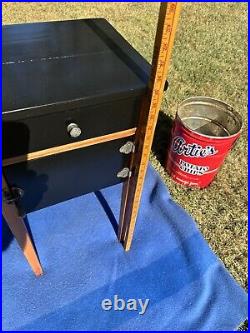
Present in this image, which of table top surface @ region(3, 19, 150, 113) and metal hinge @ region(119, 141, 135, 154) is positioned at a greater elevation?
table top surface @ region(3, 19, 150, 113)

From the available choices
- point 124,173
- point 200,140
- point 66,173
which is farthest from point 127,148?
Result: point 200,140

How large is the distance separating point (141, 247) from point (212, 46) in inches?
103

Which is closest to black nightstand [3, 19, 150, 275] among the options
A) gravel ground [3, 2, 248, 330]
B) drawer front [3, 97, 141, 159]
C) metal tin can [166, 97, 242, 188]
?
drawer front [3, 97, 141, 159]

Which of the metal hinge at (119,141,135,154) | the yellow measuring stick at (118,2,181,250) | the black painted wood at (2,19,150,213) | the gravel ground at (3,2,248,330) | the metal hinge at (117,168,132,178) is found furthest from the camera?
the gravel ground at (3,2,248,330)

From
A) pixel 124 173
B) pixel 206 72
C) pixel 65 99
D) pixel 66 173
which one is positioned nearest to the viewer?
pixel 65 99

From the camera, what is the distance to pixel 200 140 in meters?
1.83

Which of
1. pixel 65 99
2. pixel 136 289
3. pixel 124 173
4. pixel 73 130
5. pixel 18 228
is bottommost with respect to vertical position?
pixel 136 289

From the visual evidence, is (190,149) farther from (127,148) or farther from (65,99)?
(65,99)

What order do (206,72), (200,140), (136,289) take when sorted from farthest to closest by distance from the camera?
(206,72), (200,140), (136,289)

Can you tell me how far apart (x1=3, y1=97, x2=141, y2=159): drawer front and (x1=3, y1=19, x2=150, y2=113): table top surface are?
0.05 meters

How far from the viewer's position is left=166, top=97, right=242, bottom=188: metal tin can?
6.05ft

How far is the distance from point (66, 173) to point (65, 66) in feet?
1.26

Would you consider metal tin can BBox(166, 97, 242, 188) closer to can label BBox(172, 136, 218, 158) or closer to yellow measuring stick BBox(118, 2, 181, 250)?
can label BBox(172, 136, 218, 158)

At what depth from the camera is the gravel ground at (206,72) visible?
1946mm
